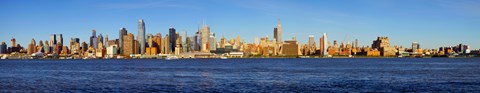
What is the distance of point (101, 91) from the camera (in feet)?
205

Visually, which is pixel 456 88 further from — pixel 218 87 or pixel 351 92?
pixel 218 87

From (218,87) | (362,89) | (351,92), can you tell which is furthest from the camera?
(218,87)

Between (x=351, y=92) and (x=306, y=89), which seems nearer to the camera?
(x=351, y=92)

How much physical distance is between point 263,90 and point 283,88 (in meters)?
3.77

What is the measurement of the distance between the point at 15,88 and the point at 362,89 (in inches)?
1633

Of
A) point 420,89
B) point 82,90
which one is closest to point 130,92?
point 82,90

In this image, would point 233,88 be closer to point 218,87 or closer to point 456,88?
point 218,87

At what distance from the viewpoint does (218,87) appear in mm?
68250

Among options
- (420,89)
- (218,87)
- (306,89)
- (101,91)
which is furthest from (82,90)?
(420,89)

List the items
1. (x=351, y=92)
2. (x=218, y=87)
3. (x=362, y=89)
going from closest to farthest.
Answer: (x=351, y=92)
(x=362, y=89)
(x=218, y=87)

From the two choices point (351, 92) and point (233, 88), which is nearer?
point (351, 92)

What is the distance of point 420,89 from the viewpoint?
64062mm

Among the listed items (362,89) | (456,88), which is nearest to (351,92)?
(362,89)

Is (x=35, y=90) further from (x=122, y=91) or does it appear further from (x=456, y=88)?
(x=456, y=88)
